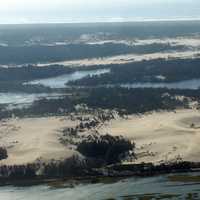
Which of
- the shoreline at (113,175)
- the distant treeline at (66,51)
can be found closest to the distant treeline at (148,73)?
the distant treeline at (66,51)

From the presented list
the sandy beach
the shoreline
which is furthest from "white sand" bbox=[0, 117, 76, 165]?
the shoreline

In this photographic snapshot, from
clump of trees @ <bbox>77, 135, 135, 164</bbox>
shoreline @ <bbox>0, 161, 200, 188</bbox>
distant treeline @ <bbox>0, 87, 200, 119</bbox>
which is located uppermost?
distant treeline @ <bbox>0, 87, 200, 119</bbox>

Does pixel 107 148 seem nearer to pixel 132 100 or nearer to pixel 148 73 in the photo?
pixel 132 100

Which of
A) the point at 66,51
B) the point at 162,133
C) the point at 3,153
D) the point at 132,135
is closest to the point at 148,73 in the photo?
the point at 66,51

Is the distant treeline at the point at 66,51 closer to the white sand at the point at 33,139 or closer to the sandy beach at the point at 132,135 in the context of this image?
the white sand at the point at 33,139

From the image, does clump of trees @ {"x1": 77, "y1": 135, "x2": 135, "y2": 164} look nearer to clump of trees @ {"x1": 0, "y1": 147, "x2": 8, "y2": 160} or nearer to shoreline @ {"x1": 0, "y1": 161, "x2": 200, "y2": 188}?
shoreline @ {"x1": 0, "y1": 161, "x2": 200, "y2": 188}

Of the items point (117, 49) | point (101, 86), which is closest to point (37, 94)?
point (101, 86)
